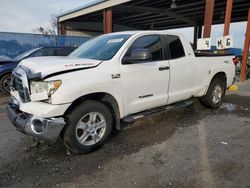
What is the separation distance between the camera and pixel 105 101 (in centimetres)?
375

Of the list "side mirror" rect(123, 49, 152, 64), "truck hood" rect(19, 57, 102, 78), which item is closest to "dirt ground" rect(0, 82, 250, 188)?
"truck hood" rect(19, 57, 102, 78)

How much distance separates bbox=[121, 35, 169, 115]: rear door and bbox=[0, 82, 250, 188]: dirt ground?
2.07 ft

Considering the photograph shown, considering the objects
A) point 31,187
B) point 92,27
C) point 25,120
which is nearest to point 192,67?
point 25,120

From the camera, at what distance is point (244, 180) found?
291cm

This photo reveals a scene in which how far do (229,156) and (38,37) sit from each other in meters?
13.7

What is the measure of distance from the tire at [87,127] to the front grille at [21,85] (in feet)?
2.15

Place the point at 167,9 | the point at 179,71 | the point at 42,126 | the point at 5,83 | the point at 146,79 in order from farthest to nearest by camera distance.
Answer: the point at 167,9, the point at 5,83, the point at 179,71, the point at 146,79, the point at 42,126

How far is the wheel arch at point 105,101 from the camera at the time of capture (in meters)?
3.40

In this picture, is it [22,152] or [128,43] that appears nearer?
[22,152]

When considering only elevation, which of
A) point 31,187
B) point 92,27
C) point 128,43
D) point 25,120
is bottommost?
point 31,187

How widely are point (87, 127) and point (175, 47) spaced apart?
2514mm

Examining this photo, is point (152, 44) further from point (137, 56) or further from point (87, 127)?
point (87, 127)

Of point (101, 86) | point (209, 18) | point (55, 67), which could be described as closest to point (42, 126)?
point (55, 67)

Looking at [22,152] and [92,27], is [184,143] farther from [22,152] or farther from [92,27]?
[92,27]
